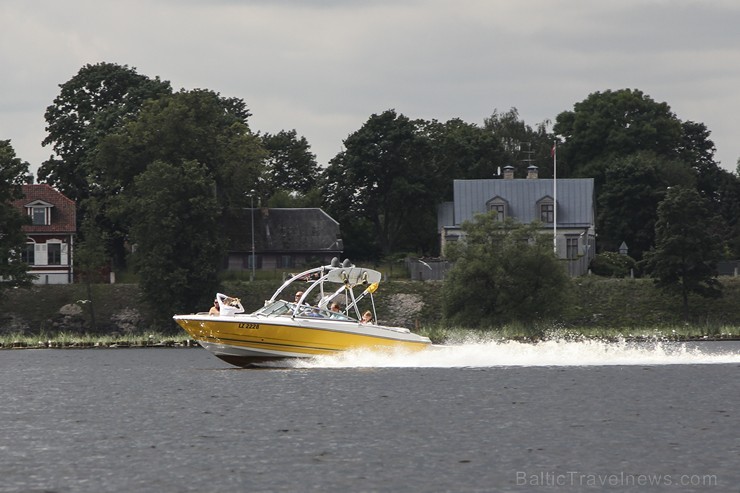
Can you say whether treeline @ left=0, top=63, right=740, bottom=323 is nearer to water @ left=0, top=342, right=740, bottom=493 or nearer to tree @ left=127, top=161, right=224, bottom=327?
tree @ left=127, top=161, right=224, bottom=327

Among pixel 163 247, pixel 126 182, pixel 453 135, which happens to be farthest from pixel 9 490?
pixel 453 135

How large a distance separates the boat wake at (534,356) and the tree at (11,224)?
35.0 m

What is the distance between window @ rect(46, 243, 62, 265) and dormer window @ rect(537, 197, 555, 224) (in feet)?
137

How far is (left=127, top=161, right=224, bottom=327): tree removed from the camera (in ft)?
336

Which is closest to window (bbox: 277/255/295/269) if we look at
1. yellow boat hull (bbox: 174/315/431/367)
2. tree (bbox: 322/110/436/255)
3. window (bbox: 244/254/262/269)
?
window (bbox: 244/254/262/269)

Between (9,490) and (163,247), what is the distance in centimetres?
7099

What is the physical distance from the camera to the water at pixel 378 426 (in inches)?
1332

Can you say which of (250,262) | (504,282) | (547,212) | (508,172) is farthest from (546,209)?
(504,282)

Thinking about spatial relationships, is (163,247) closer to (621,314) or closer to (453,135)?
(621,314)

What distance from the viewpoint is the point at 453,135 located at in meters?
147

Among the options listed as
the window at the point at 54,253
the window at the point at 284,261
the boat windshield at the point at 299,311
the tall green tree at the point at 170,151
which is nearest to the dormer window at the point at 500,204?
the window at the point at 284,261

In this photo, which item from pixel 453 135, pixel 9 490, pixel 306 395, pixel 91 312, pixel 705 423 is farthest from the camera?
pixel 453 135

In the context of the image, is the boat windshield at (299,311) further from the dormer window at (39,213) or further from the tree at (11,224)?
the dormer window at (39,213)

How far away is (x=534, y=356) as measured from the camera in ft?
242
